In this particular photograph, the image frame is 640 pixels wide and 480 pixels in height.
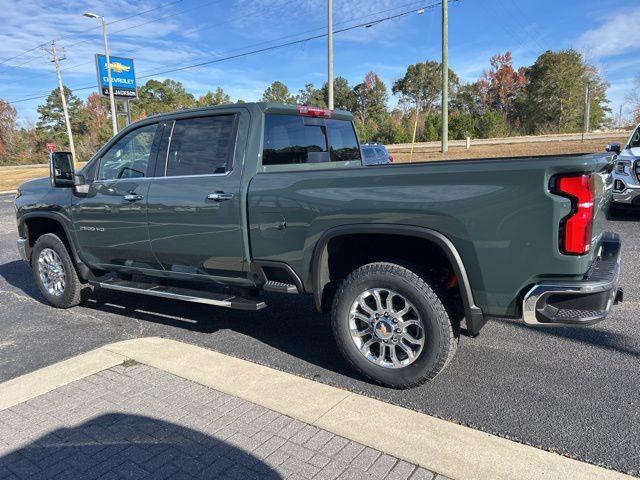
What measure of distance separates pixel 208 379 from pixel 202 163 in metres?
1.76

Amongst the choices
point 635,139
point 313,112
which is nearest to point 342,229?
point 313,112

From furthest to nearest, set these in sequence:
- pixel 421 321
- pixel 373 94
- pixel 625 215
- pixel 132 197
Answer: pixel 373 94 < pixel 625 215 < pixel 132 197 < pixel 421 321

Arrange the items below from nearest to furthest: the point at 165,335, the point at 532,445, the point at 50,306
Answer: the point at 532,445, the point at 165,335, the point at 50,306

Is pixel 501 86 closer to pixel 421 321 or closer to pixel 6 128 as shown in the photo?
pixel 421 321

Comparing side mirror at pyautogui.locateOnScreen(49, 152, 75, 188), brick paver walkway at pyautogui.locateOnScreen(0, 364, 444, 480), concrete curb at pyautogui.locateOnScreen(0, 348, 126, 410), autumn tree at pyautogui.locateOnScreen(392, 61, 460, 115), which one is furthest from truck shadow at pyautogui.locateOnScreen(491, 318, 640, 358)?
autumn tree at pyautogui.locateOnScreen(392, 61, 460, 115)

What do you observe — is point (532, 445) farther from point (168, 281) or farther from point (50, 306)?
point (50, 306)

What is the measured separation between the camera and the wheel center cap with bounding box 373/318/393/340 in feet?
10.9

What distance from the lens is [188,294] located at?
430 cm

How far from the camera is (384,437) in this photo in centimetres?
281

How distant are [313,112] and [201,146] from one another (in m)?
1.12

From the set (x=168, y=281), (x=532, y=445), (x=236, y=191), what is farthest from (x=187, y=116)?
(x=532, y=445)

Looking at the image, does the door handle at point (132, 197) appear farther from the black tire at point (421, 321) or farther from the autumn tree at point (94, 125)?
the autumn tree at point (94, 125)

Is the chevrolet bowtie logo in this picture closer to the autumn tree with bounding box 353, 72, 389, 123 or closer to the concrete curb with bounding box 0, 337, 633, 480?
the autumn tree with bounding box 353, 72, 389, 123

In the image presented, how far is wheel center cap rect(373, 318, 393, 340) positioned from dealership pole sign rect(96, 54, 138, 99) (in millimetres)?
39146
